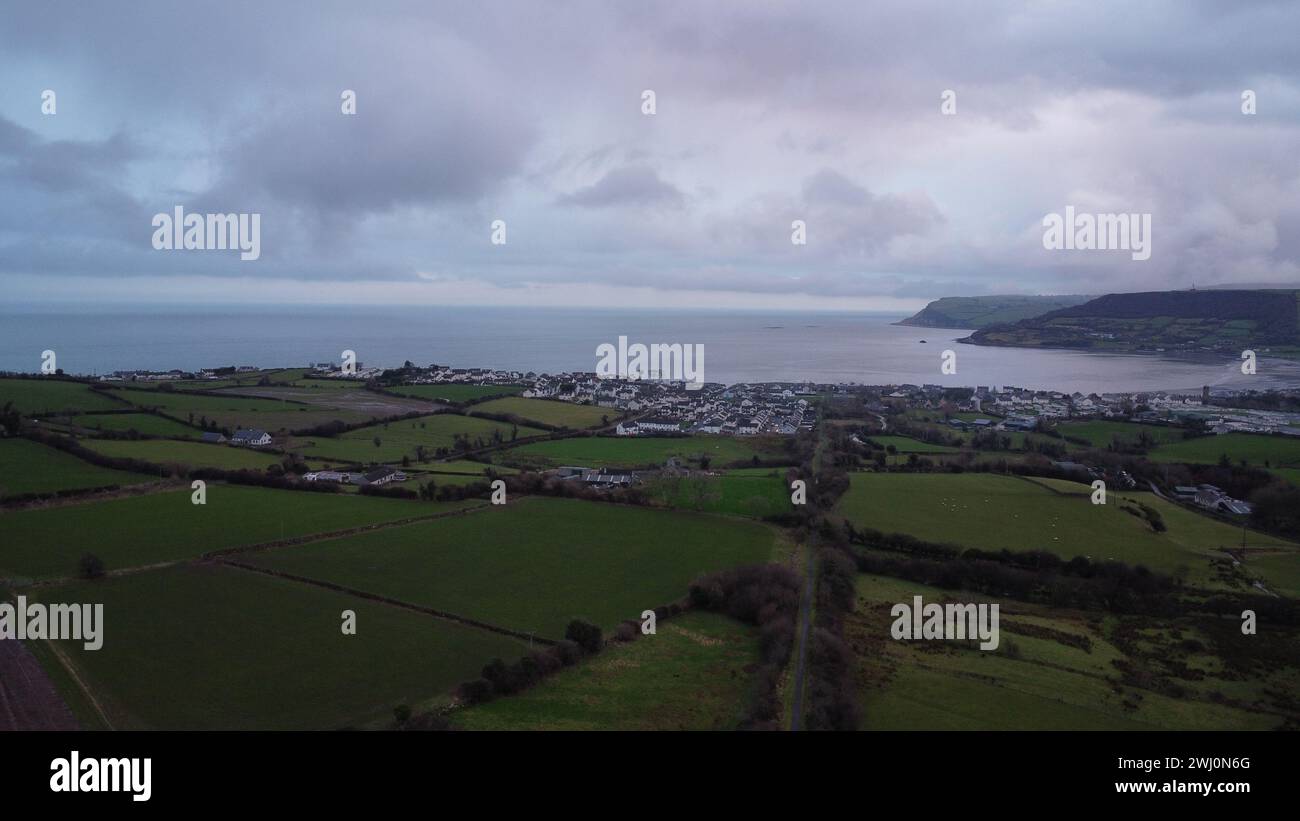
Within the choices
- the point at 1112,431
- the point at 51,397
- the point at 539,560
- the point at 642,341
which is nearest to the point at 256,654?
the point at 539,560

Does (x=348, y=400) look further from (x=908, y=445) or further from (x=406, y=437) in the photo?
(x=908, y=445)

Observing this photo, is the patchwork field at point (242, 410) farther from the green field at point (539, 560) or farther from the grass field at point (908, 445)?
the grass field at point (908, 445)

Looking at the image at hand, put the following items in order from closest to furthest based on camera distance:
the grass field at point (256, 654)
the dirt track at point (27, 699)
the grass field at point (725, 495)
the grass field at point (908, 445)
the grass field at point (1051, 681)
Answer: the dirt track at point (27, 699) → the grass field at point (256, 654) → the grass field at point (1051, 681) → the grass field at point (725, 495) → the grass field at point (908, 445)

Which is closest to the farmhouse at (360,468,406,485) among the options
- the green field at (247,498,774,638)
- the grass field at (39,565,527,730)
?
the green field at (247,498,774,638)

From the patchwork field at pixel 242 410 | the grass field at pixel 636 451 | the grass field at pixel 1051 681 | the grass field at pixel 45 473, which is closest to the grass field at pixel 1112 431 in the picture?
the grass field at pixel 636 451

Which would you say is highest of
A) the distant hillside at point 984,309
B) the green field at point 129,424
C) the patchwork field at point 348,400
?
the distant hillside at point 984,309

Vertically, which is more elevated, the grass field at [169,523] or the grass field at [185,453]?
the grass field at [185,453]
